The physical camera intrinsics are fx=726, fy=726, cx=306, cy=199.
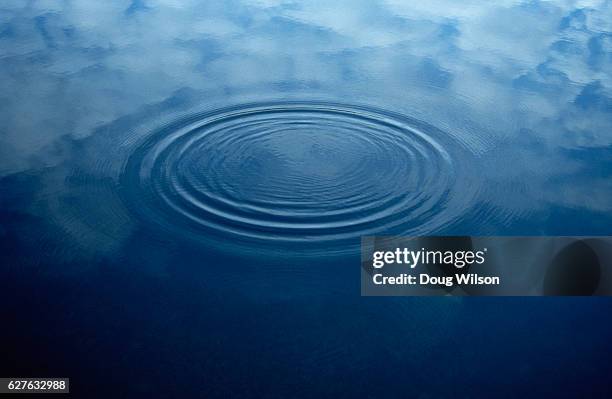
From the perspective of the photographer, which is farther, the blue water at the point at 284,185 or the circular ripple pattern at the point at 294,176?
the circular ripple pattern at the point at 294,176

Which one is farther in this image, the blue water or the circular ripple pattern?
the circular ripple pattern

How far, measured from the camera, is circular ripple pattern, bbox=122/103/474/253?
2580 mm

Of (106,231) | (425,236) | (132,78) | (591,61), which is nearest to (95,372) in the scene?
(106,231)

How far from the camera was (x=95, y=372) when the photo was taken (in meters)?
1.99

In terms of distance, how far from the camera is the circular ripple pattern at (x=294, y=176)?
2.58 metres

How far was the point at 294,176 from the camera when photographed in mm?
2877

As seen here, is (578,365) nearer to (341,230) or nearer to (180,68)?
(341,230)

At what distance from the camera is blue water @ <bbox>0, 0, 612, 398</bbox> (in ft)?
6.79

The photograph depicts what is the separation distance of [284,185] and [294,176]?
0.27 ft

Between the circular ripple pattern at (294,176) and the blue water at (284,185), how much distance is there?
0.4 inches

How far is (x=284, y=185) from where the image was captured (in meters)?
2.81

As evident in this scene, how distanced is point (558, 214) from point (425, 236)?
0.57m

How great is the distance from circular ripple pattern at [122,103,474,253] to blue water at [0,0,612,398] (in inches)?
0.4

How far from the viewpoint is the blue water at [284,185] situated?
6.79 ft
